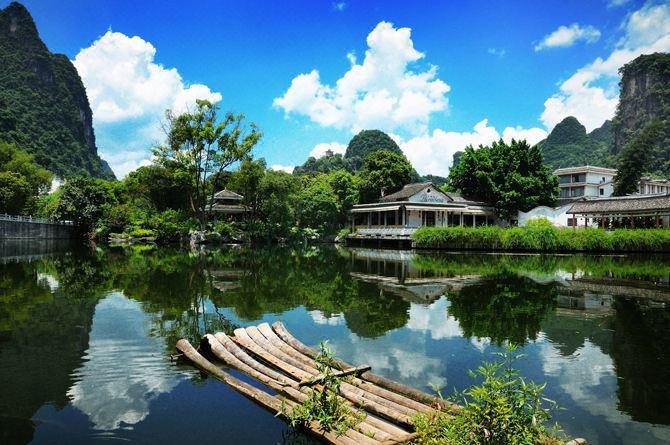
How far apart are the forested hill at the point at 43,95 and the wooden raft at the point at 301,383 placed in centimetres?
10208

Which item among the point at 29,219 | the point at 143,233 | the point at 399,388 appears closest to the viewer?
the point at 399,388

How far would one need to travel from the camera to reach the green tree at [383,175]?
168ft

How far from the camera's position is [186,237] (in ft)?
155

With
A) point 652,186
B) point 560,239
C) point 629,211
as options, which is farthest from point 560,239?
point 652,186

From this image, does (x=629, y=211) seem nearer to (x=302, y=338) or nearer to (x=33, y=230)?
(x=302, y=338)

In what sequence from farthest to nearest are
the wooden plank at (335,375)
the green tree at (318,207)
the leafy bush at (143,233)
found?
the green tree at (318,207), the leafy bush at (143,233), the wooden plank at (335,375)

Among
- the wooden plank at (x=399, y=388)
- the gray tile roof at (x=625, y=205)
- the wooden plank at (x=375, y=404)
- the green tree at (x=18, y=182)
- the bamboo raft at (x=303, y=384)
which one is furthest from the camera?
the green tree at (x=18, y=182)

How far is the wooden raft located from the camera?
194 inches

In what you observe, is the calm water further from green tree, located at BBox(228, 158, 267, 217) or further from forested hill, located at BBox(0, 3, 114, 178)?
forested hill, located at BBox(0, 3, 114, 178)

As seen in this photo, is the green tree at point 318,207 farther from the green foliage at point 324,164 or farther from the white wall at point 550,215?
the green foliage at point 324,164

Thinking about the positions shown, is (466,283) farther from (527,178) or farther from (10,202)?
(10,202)

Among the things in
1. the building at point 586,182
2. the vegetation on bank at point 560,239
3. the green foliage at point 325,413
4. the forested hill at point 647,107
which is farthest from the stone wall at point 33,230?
the forested hill at point 647,107

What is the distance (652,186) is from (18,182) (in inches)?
3096

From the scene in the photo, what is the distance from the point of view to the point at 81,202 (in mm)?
48750
